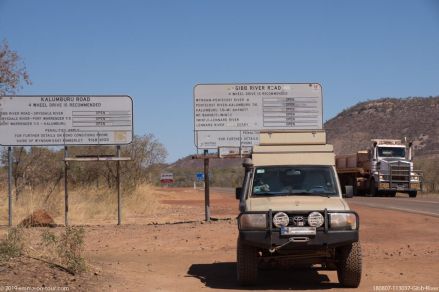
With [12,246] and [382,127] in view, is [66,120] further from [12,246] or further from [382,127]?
[382,127]

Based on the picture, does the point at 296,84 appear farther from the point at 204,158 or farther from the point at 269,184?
the point at 269,184

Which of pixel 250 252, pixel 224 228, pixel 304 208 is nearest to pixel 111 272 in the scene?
pixel 250 252

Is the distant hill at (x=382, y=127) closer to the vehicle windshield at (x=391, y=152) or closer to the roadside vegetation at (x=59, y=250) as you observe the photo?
the vehicle windshield at (x=391, y=152)

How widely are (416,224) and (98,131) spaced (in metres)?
10.0

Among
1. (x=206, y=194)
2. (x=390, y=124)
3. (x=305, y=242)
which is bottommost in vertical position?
(x=305, y=242)

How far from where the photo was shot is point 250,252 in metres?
9.39

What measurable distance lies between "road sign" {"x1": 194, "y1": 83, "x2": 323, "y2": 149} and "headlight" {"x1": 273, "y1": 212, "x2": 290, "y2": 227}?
11959mm

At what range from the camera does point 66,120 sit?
1995 centimetres

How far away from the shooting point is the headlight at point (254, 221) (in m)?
9.00

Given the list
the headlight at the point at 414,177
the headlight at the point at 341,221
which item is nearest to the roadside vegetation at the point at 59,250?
the headlight at the point at 341,221

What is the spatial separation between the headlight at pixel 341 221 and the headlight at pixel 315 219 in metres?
0.13

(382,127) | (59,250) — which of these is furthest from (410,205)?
(382,127)

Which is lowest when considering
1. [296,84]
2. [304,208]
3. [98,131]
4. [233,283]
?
[233,283]

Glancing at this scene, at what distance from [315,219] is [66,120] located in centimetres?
1275
